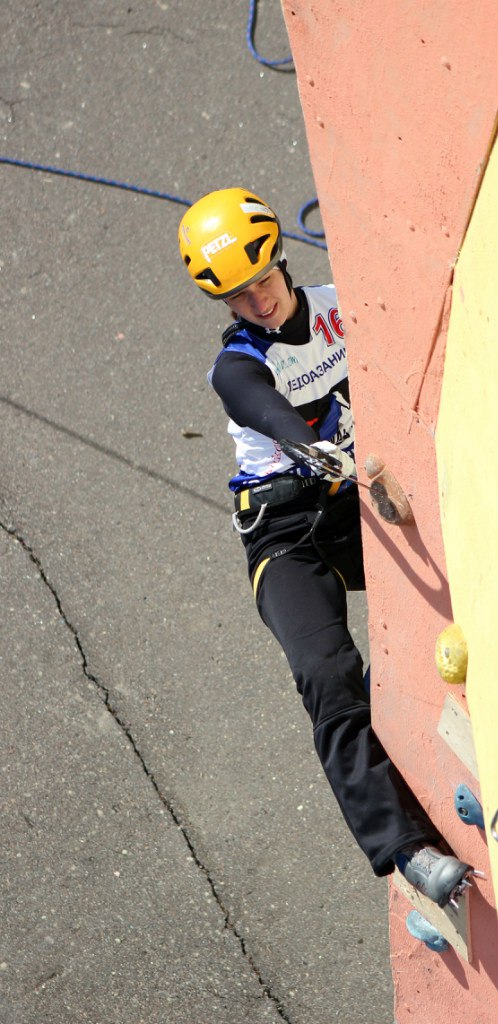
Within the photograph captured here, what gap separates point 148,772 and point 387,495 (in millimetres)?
2081

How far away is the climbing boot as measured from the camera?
2.48 metres

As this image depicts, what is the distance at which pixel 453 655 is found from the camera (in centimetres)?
204

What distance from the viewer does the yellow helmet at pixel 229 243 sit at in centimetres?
298

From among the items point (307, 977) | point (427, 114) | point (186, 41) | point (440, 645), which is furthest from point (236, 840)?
point (186, 41)

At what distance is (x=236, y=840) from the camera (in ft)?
12.7

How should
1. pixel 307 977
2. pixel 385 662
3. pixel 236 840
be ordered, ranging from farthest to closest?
pixel 236 840, pixel 307 977, pixel 385 662

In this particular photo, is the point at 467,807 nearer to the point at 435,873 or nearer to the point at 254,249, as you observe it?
the point at 435,873

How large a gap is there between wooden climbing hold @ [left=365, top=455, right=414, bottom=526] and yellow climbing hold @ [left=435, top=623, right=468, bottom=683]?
0.31 metres

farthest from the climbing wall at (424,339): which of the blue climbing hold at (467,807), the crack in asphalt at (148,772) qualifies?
the crack in asphalt at (148,772)

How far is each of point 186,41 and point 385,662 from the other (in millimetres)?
3980

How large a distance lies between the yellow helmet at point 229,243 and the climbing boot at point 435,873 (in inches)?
60.1

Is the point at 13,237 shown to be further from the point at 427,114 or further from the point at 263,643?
the point at 427,114

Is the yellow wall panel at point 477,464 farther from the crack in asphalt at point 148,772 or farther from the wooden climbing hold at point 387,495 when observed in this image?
the crack in asphalt at point 148,772

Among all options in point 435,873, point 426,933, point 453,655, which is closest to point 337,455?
point 453,655
